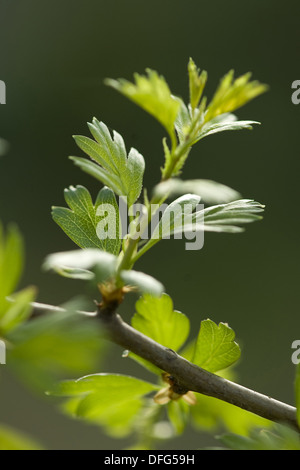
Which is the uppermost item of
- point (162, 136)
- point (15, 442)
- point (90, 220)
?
point (162, 136)

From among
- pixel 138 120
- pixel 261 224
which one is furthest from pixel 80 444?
pixel 138 120

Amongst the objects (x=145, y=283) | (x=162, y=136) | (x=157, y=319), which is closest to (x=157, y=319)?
(x=157, y=319)

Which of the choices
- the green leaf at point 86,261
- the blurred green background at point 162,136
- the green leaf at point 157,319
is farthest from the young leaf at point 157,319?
the blurred green background at point 162,136

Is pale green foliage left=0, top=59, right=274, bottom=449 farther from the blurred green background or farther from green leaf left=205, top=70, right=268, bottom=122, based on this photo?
the blurred green background

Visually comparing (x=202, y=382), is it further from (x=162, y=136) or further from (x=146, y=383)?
(x=162, y=136)

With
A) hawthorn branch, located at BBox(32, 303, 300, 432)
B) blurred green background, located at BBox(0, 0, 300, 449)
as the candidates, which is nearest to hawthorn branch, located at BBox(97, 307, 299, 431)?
hawthorn branch, located at BBox(32, 303, 300, 432)

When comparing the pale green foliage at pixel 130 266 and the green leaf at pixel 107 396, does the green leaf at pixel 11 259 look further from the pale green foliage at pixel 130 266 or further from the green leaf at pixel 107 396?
the green leaf at pixel 107 396
